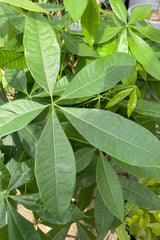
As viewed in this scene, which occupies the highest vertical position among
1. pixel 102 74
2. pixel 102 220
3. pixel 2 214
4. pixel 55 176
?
pixel 102 74

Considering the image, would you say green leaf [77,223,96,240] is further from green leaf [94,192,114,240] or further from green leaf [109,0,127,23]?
green leaf [109,0,127,23]

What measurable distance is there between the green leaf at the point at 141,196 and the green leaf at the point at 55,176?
0.28 m

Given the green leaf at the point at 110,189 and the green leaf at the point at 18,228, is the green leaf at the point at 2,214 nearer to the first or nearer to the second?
the green leaf at the point at 18,228

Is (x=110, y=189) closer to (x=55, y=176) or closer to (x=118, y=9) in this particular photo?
(x=55, y=176)

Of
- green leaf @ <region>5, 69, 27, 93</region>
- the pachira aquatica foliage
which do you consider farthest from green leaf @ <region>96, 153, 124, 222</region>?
green leaf @ <region>5, 69, 27, 93</region>

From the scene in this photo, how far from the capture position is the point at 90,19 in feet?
1.30

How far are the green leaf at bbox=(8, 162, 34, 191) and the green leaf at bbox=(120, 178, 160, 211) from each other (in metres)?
0.26

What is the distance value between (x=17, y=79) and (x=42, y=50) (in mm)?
140

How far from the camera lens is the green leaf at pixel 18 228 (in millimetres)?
369

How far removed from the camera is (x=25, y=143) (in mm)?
436

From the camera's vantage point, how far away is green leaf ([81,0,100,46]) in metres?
0.38

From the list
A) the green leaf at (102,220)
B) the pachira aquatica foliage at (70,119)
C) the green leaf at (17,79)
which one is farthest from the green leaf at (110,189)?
the green leaf at (17,79)

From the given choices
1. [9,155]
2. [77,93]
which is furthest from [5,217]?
[77,93]

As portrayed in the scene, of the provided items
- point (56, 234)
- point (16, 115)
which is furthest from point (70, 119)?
point (56, 234)
